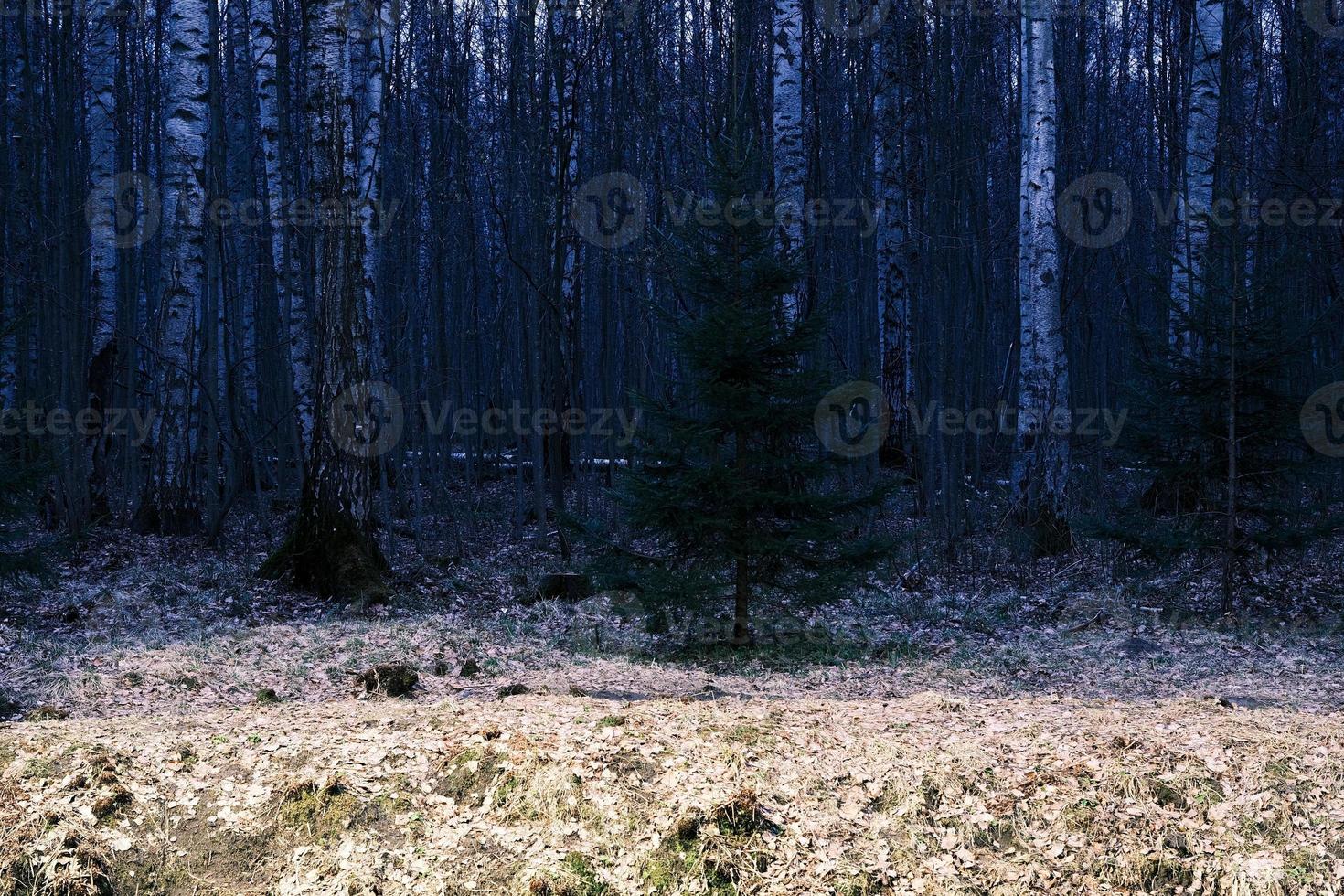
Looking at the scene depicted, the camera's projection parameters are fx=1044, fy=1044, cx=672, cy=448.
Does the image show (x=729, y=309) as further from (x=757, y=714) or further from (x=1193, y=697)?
(x=1193, y=697)

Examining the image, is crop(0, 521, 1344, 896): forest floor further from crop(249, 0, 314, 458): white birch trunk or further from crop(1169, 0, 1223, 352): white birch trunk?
crop(1169, 0, 1223, 352): white birch trunk

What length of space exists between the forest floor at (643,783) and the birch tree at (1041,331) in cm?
429

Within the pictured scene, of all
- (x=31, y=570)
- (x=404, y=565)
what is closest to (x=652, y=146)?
(x=404, y=565)

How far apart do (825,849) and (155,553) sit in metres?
9.22

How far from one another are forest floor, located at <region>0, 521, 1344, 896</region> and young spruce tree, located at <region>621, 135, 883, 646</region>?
1150 mm

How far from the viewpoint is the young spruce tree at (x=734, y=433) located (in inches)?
303

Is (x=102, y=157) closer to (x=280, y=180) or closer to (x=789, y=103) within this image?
(x=280, y=180)

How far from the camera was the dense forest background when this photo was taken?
9.61 meters

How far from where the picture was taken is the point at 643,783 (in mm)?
4660

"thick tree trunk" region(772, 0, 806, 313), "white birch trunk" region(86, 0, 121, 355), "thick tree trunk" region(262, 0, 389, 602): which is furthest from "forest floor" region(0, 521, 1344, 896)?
"thick tree trunk" region(772, 0, 806, 313)

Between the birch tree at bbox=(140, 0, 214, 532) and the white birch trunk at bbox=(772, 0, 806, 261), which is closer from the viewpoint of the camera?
the birch tree at bbox=(140, 0, 214, 532)

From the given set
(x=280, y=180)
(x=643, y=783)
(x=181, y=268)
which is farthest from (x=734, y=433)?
(x=280, y=180)

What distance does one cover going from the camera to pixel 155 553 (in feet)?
36.7

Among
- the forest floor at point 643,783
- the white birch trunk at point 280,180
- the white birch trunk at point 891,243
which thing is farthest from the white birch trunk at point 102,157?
the white birch trunk at point 891,243
